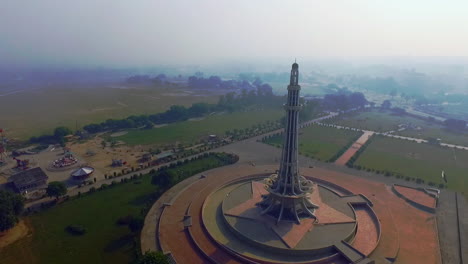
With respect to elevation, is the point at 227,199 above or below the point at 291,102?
below

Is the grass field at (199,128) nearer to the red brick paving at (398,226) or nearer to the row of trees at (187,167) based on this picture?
the row of trees at (187,167)

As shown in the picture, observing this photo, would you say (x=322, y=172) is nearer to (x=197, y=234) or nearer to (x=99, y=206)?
(x=197, y=234)

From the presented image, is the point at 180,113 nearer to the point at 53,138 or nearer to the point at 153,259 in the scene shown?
the point at 53,138

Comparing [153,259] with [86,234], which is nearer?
[153,259]

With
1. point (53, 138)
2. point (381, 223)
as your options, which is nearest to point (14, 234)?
point (53, 138)

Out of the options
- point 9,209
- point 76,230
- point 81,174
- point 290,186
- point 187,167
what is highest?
point 290,186

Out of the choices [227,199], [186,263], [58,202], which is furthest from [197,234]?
[58,202]

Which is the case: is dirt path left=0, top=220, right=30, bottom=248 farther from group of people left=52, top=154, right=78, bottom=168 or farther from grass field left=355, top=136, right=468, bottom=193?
grass field left=355, top=136, right=468, bottom=193
